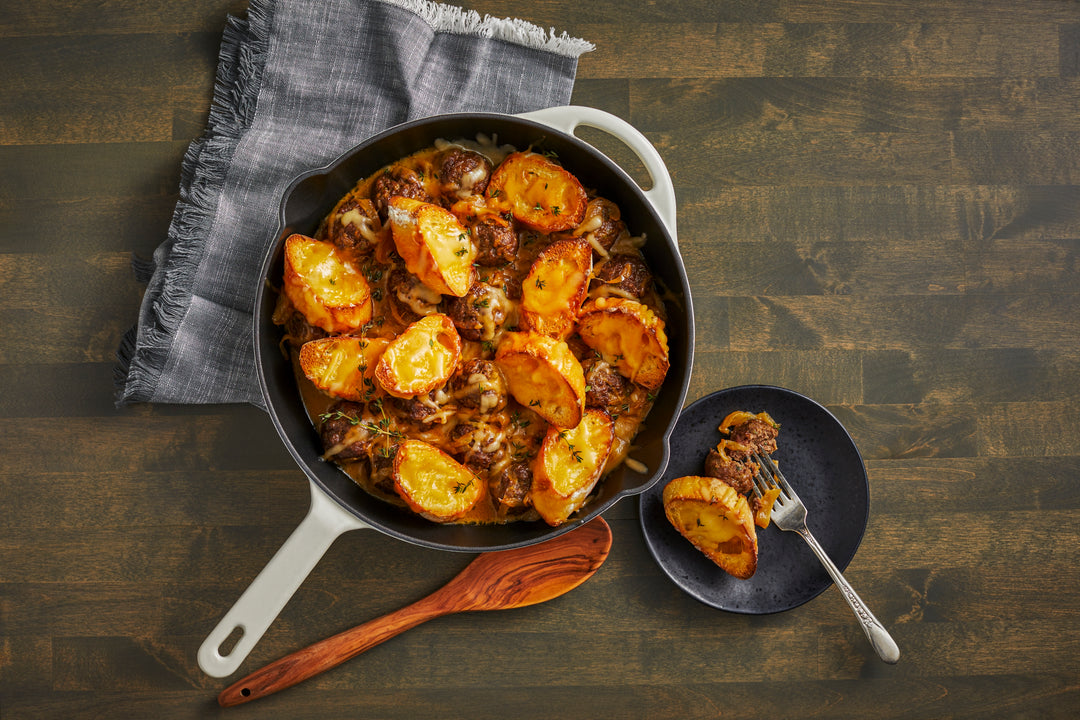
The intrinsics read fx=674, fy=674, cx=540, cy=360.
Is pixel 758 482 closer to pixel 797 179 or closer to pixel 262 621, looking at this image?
pixel 797 179

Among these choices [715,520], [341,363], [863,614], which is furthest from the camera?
[863,614]

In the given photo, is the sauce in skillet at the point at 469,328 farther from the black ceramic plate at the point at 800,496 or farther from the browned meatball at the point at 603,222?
the black ceramic plate at the point at 800,496

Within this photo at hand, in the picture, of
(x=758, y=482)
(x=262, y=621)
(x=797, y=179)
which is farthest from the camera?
(x=797, y=179)

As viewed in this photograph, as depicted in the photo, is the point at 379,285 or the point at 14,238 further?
the point at 14,238

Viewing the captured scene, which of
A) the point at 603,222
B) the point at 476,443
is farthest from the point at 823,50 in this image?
the point at 476,443

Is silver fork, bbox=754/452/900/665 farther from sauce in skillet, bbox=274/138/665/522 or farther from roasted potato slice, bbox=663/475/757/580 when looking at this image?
sauce in skillet, bbox=274/138/665/522

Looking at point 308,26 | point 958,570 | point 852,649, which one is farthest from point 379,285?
point 958,570

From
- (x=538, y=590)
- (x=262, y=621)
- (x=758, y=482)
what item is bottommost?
(x=538, y=590)

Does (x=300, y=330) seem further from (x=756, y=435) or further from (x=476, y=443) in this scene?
(x=756, y=435)
